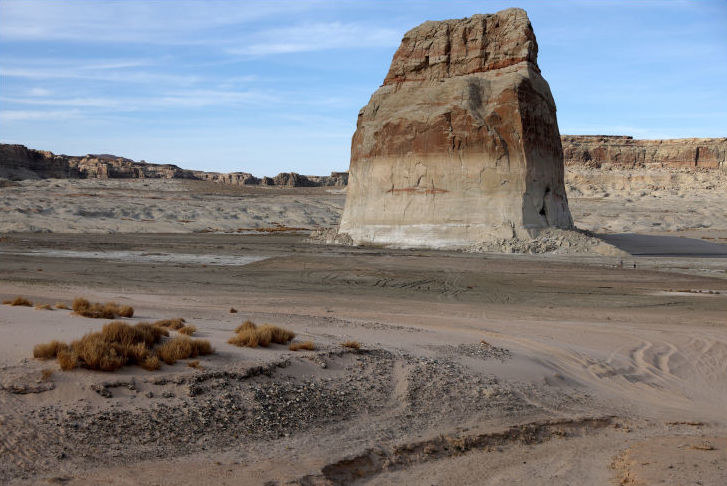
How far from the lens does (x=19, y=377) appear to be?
6.66m

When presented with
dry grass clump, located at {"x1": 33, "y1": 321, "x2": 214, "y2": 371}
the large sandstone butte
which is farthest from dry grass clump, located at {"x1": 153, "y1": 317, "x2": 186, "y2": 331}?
the large sandstone butte

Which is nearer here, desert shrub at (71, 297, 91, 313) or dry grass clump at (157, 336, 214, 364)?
dry grass clump at (157, 336, 214, 364)

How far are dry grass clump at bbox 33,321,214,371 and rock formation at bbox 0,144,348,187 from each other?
361 feet

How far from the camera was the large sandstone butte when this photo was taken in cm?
2950

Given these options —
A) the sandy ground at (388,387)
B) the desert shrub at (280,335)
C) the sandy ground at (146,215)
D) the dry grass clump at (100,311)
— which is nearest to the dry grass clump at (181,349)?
the sandy ground at (388,387)

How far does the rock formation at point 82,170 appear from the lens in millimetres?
113000

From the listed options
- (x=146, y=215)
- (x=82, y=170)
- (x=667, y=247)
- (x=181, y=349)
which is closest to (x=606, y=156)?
(x=667, y=247)

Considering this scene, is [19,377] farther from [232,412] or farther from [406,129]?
[406,129]

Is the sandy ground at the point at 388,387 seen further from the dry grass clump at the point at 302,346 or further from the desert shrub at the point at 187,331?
the desert shrub at the point at 187,331

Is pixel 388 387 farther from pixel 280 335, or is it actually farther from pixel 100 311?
pixel 100 311

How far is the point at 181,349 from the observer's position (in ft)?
26.0

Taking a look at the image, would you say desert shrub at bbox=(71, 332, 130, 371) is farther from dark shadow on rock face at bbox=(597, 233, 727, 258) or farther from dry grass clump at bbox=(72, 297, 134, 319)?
dark shadow on rock face at bbox=(597, 233, 727, 258)

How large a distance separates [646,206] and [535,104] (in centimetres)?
4850

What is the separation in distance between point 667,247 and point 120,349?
3368 centimetres
